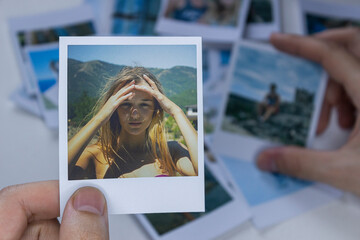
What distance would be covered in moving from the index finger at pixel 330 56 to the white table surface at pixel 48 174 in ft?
0.99

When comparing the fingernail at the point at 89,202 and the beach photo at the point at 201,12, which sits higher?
the beach photo at the point at 201,12

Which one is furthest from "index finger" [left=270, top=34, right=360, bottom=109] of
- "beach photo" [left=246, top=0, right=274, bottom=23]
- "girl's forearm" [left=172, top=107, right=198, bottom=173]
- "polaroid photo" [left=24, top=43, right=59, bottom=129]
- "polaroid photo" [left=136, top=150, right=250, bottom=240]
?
"polaroid photo" [left=24, top=43, right=59, bottom=129]

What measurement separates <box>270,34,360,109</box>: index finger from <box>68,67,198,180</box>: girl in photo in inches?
20.0

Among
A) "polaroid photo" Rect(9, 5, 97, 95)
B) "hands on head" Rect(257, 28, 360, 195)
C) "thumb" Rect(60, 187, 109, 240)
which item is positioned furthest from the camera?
"polaroid photo" Rect(9, 5, 97, 95)

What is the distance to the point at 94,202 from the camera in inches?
17.4

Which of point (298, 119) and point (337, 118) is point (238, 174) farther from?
point (337, 118)

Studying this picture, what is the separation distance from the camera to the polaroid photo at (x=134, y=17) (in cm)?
90

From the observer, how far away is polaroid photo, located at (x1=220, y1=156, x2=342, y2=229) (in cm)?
79

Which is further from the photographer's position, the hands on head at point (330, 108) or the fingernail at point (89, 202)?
the hands on head at point (330, 108)

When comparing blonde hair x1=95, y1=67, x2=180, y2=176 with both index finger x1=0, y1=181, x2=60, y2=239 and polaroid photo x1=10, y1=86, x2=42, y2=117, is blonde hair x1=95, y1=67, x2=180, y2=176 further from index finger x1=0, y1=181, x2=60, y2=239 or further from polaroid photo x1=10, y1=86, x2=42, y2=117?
polaroid photo x1=10, y1=86, x2=42, y2=117

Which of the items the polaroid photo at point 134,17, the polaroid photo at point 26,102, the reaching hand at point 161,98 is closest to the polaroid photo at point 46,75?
the polaroid photo at point 26,102

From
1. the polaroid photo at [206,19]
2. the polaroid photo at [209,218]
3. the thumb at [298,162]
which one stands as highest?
the polaroid photo at [206,19]

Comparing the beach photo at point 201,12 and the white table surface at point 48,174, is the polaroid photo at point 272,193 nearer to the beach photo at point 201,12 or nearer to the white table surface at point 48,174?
the white table surface at point 48,174

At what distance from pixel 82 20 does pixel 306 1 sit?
2.26 ft
